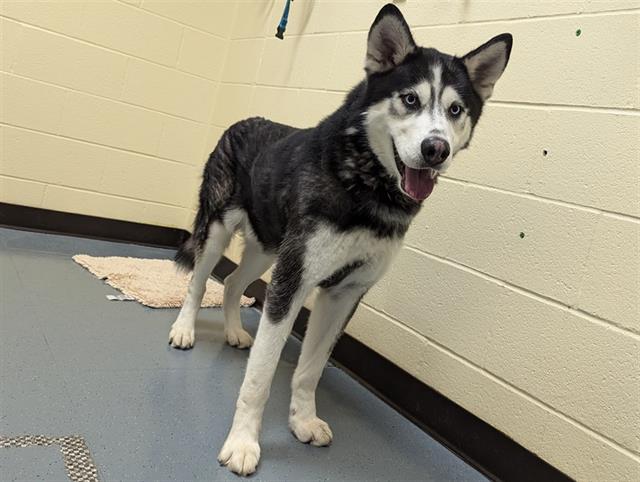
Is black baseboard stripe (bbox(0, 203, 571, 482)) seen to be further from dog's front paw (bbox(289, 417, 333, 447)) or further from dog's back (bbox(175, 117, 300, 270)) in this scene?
dog's back (bbox(175, 117, 300, 270))

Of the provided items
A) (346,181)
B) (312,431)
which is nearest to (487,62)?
(346,181)

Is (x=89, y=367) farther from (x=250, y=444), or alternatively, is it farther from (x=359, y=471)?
(x=359, y=471)

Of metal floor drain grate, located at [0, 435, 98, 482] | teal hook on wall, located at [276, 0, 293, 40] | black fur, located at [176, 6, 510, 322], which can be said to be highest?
teal hook on wall, located at [276, 0, 293, 40]

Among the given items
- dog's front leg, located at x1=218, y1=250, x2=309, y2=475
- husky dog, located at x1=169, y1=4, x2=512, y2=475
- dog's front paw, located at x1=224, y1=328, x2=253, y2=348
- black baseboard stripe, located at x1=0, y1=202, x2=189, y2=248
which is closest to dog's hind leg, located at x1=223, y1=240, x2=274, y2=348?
dog's front paw, located at x1=224, y1=328, x2=253, y2=348

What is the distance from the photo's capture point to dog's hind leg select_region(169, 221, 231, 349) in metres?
2.33

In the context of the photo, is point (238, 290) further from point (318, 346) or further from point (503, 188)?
point (503, 188)

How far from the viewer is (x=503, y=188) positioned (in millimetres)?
2055

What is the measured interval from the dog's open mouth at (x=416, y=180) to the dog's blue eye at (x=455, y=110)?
0.62 ft

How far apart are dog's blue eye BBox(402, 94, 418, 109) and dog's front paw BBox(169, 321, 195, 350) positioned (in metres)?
1.36

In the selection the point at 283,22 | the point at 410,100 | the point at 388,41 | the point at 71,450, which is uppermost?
the point at 283,22

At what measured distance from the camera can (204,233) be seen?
7.77 ft

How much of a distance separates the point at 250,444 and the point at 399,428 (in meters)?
0.73

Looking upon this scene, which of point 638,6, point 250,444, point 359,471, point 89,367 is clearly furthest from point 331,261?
point 638,6

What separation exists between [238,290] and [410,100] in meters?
1.32
